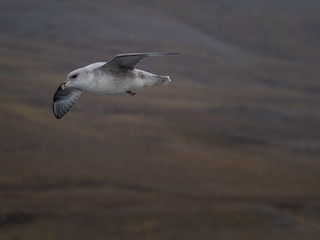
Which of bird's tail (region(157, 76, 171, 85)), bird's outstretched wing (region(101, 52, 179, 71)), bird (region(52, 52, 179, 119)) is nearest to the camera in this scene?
bird's outstretched wing (region(101, 52, 179, 71))

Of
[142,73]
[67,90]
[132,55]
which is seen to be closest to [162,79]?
[142,73]

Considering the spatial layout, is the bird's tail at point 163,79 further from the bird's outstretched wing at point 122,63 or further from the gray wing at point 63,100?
the gray wing at point 63,100

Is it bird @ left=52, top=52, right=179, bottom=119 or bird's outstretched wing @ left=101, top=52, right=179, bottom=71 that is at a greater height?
bird's outstretched wing @ left=101, top=52, right=179, bottom=71

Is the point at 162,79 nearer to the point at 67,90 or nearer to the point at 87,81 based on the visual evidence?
the point at 87,81

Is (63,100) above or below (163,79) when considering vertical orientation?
below

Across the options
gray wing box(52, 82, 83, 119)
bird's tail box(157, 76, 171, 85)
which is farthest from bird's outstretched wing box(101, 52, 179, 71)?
gray wing box(52, 82, 83, 119)

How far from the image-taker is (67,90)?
5.97 meters

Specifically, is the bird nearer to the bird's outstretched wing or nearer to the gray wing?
the bird's outstretched wing

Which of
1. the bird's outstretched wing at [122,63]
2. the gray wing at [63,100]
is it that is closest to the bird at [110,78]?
the bird's outstretched wing at [122,63]

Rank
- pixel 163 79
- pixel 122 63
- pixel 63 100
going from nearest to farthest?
pixel 122 63, pixel 163 79, pixel 63 100

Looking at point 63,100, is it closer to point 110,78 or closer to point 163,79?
point 110,78

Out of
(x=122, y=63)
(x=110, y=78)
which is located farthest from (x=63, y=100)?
(x=122, y=63)

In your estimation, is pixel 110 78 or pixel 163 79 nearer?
pixel 110 78

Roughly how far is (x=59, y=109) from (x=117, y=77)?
4.30 feet
